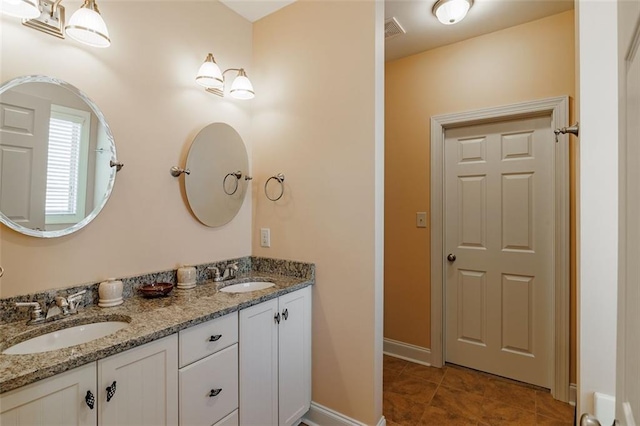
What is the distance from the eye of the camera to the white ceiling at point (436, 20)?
204cm

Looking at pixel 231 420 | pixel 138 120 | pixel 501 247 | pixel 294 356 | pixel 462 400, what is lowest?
pixel 462 400

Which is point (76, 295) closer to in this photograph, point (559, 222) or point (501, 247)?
point (501, 247)

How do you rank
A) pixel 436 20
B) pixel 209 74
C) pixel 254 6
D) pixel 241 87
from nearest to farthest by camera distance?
pixel 209 74
pixel 241 87
pixel 254 6
pixel 436 20

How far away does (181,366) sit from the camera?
1.21 m

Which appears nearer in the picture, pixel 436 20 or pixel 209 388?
pixel 209 388

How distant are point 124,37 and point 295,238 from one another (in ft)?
4.65

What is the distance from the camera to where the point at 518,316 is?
2.36 metres

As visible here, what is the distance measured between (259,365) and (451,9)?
2.40 meters

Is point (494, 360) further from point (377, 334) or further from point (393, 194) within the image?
point (393, 194)

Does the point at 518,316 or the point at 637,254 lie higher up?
the point at 637,254

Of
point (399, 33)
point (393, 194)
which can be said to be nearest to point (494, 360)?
point (393, 194)

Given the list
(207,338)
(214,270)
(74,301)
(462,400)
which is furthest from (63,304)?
(462,400)

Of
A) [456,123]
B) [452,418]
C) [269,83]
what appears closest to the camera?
[452,418]

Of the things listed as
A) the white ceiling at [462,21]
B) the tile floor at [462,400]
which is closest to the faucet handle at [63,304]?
the tile floor at [462,400]
